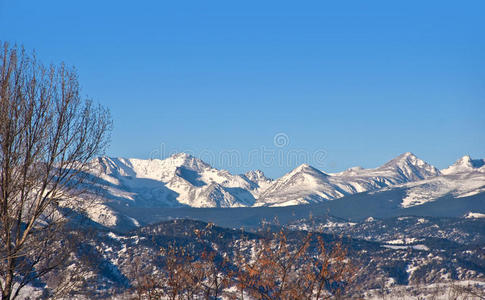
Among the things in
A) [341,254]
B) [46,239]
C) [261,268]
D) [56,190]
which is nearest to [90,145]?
[56,190]

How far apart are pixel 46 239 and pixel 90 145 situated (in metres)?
6.39

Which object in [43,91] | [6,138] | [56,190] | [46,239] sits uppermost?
[43,91]

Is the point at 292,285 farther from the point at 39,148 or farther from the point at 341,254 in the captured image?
the point at 39,148

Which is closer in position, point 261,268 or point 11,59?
point 261,268

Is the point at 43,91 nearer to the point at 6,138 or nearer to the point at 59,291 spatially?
the point at 6,138

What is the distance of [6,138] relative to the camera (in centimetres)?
3628

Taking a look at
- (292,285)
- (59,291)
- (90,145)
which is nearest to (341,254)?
(292,285)

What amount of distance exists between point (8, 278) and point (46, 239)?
335 cm

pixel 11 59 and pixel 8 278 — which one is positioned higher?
pixel 11 59

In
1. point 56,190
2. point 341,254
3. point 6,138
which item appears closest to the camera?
point 341,254

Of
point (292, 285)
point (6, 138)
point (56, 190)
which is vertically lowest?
point (292, 285)

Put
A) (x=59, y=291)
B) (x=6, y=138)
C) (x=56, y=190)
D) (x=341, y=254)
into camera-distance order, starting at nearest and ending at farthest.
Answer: (x=341, y=254)
(x=6, y=138)
(x=56, y=190)
(x=59, y=291)

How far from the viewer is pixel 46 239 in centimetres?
3894

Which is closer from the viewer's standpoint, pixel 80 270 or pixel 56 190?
pixel 56 190
